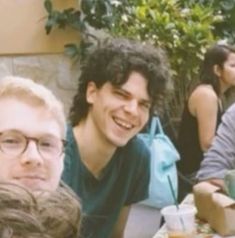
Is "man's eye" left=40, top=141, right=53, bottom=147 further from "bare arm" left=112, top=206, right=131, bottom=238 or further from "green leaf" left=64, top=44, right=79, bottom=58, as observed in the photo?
"green leaf" left=64, top=44, right=79, bottom=58

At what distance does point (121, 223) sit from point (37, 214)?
148 cm

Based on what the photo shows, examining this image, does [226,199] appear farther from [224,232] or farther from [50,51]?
[50,51]

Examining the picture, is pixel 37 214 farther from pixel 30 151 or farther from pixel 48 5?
pixel 48 5

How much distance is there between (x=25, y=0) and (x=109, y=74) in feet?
8.29

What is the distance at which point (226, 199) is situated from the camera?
2127 mm

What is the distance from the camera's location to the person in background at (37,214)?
0.85m

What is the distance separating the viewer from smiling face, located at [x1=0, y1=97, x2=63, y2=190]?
1.31 meters

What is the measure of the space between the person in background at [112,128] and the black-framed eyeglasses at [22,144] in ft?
2.35

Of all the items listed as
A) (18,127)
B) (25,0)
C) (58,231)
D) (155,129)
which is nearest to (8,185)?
(58,231)

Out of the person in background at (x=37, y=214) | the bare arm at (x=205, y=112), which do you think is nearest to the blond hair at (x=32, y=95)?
the person in background at (x=37, y=214)

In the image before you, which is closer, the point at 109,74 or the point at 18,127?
the point at 18,127

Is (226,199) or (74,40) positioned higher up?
(74,40)

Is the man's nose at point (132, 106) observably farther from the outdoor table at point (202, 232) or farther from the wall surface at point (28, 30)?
the wall surface at point (28, 30)

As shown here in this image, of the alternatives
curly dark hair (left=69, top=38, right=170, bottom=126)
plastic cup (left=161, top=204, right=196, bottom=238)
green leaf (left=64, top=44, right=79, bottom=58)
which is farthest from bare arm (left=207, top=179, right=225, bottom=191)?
green leaf (left=64, top=44, right=79, bottom=58)
